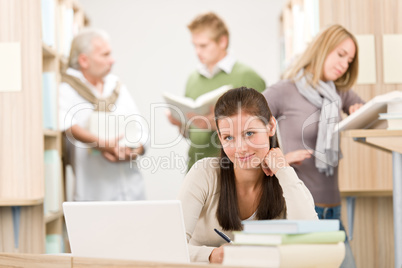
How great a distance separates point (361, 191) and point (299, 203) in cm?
156

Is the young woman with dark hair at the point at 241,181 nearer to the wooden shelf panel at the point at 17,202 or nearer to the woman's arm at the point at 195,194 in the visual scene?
the woman's arm at the point at 195,194

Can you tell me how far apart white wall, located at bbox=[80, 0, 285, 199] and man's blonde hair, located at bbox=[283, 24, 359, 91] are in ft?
7.28

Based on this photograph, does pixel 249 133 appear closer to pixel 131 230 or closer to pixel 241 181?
pixel 241 181

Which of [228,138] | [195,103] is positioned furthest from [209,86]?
[228,138]

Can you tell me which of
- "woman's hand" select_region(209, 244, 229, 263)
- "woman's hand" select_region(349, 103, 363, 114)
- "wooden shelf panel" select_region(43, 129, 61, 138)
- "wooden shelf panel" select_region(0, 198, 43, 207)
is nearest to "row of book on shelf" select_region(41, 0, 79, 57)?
"wooden shelf panel" select_region(43, 129, 61, 138)

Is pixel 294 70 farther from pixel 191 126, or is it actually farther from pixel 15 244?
pixel 15 244

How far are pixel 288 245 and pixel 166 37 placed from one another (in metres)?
3.99

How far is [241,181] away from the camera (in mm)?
1682

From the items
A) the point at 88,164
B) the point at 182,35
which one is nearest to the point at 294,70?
the point at 88,164

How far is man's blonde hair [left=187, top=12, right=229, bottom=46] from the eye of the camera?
11.4 ft

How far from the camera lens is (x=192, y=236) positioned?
166 cm

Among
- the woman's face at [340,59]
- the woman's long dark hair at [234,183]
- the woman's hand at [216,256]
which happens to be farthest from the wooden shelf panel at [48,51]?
the woman's hand at [216,256]

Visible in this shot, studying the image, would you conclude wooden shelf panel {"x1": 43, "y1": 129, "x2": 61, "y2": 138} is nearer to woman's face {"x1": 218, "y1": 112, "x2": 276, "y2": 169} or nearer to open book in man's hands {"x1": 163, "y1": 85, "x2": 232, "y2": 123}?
open book in man's hands {"x1": 163, "y1": 85, "x2": 232, "y2": 123}

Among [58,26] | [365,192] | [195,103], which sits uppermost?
[58,26]
